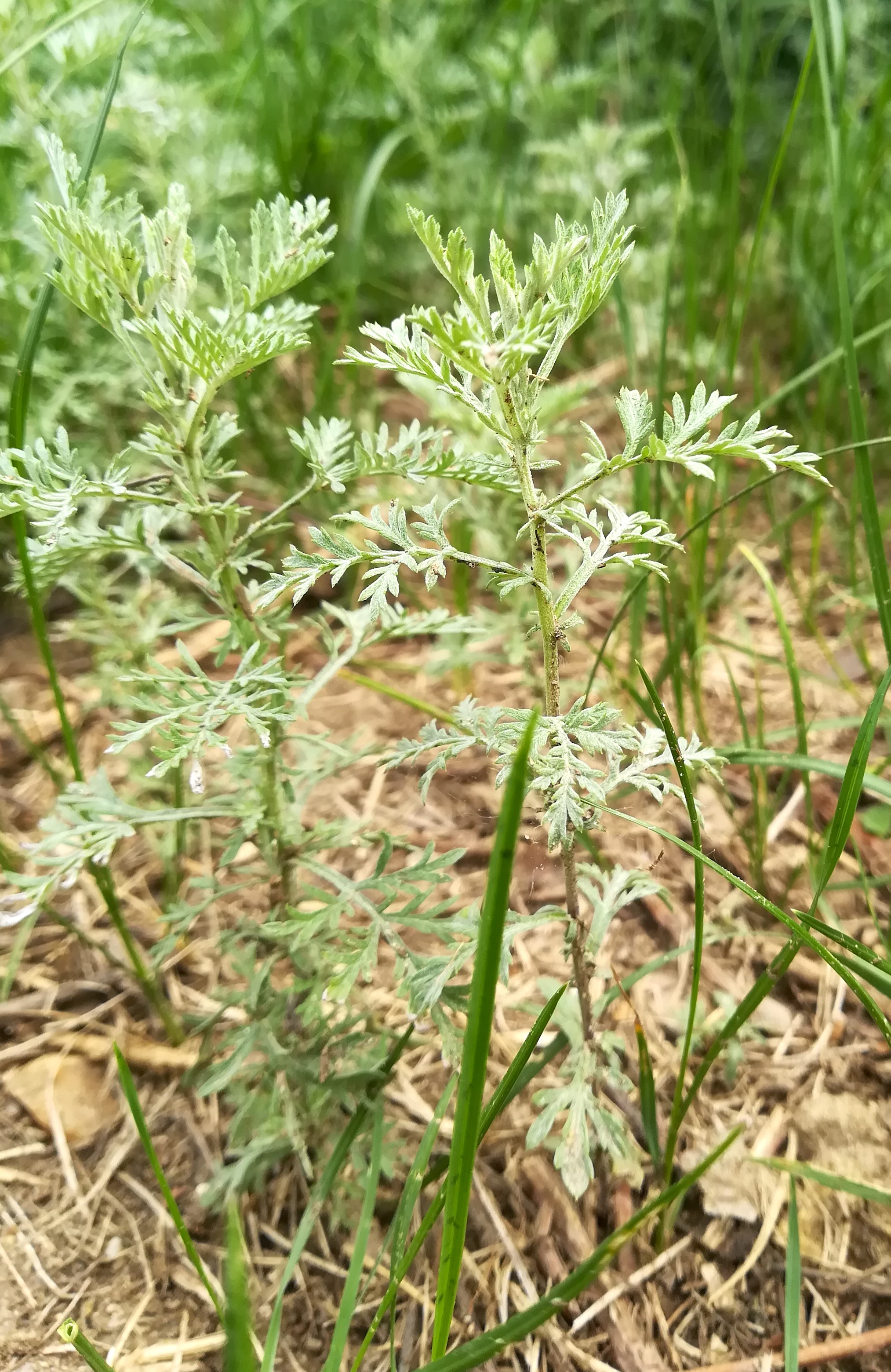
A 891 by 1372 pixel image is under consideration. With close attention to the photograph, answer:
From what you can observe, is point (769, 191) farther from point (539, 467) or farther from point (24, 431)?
point (24, 431)

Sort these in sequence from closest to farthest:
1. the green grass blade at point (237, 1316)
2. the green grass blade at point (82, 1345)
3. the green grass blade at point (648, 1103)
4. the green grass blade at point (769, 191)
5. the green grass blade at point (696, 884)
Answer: the green grass blade at point (237, 1316) → the green grass blade at point (82, 1345) → the green grass blade at point (696, 884) → the green grass blade at point (648, 1103) → the green grass blade at point (769, 191)

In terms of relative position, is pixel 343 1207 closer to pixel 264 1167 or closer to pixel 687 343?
pixel 264 1167

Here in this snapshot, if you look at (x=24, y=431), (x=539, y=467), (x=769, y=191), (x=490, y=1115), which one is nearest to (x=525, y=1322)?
(x=490, y=1115)

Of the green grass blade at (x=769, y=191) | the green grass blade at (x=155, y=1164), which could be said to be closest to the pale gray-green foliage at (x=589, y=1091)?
the green grass blade at (x=155, y=1164)

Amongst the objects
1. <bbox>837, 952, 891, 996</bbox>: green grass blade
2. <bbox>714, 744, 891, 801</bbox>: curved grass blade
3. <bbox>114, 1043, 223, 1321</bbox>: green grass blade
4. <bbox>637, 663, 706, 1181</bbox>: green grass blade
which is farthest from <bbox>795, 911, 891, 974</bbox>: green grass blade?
<bbox>114, 1043, 223, 1321</bbox>: green grass blade

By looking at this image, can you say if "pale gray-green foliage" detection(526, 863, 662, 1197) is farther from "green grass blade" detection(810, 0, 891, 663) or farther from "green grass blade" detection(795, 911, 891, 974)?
"green grass blade" detection(810, 0, 891, 663)

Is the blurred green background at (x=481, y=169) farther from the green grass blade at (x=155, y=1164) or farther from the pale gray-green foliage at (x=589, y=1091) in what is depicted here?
the green grass blade at (x=155, y=1164)
